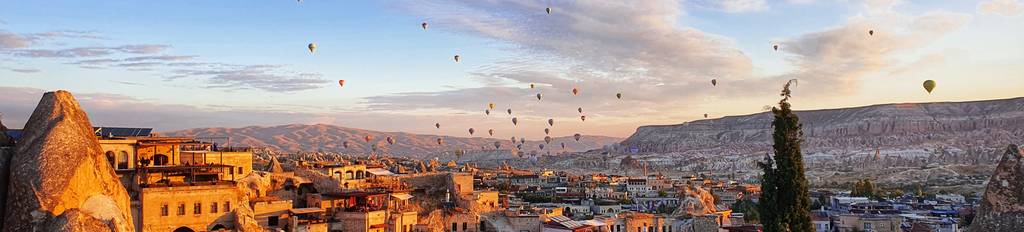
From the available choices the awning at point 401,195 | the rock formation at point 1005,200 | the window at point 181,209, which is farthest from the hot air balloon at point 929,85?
the window at point 181,209

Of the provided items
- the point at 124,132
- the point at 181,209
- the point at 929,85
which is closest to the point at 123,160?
the point at 181,209

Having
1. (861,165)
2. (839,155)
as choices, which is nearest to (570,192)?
(861,165)

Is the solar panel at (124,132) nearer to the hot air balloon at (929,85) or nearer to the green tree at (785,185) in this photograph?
the green tree at (785,185)

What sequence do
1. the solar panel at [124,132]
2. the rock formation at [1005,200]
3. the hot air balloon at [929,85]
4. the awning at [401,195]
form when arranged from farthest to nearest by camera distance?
the hot air balloon at [929,85], the awning at [401,195], the solar panel at [124,132], the rock formation at [1005,200]

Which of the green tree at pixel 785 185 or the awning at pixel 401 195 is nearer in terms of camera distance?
the green tree at pixel 785 185

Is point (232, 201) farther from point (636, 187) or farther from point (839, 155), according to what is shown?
point (839, 155)
